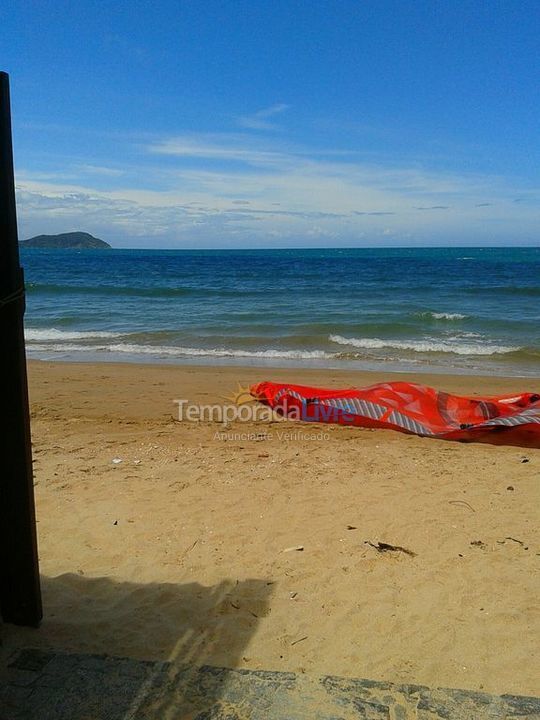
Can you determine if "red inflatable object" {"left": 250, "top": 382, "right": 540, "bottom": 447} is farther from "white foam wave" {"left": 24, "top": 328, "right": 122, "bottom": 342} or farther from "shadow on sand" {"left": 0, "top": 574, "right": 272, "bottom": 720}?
"white foam wave" {"left": 24, "top": 328, "right": 122, "bottom": 342}

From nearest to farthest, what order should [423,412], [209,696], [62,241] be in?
1. [209,696]
2. [423,412]
3. [62,241]

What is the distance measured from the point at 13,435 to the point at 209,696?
1.33m


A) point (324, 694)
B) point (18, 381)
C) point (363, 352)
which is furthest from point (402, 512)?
point (363, 352)

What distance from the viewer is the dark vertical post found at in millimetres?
2480

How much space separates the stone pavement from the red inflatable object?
3.97 meters

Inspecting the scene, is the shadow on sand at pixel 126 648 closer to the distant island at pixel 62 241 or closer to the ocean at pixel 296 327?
the ocean at pixel 296 327

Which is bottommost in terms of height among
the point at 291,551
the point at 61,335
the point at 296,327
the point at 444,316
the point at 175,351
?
the point at 291,551

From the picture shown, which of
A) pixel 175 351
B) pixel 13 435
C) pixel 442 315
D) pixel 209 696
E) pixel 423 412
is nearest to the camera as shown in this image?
pixel 209 696

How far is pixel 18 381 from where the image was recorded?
261cm

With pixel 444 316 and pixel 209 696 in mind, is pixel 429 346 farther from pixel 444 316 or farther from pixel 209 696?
pixel 209 696

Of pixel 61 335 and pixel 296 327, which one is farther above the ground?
pixel 296 327

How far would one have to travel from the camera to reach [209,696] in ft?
7.89

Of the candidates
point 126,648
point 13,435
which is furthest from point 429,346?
point 13,435

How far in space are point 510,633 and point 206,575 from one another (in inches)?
64.4
